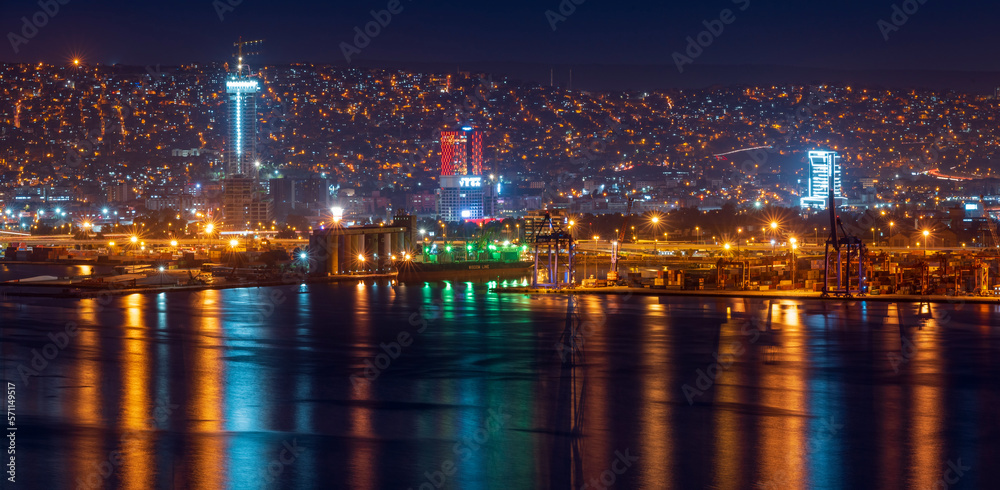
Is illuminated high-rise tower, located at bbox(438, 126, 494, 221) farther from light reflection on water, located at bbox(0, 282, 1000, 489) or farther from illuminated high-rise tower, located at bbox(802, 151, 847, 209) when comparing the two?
light reflection on water, located at bbox(0, 282, 1000, 489)

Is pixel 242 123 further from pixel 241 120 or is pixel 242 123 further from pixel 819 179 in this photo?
pixel 819 179

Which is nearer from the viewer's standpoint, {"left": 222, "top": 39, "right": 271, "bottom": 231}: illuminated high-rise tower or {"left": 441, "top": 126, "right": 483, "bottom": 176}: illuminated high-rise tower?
{"left": 222, "top": 39, "right": 271, "bottom": 231}: illuminated high-rise tower

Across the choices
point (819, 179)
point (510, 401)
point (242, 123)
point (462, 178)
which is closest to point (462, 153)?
point (462, 178)

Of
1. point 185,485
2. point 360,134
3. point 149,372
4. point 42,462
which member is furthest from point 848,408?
point 360,134

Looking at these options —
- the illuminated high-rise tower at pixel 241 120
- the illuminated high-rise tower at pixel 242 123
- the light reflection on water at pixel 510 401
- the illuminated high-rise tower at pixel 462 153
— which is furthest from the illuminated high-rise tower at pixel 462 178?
the light reflection on water at pixel 510 401

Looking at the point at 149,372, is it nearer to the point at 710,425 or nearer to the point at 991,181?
the point at 710,425

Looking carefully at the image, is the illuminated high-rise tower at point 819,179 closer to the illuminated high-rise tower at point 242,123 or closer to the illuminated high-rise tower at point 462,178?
the illuminated high-rise tower at point 462,178

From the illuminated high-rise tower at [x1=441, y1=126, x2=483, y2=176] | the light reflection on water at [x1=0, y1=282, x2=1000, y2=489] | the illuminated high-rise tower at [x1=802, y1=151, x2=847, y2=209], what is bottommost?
the light reflection on water at [x1=0, y1=282, x2=1000, y2=489]

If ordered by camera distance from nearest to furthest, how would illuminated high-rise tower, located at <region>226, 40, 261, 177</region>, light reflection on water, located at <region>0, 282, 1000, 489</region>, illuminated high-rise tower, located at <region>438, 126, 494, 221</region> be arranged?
light reflection on water, located at <region>0, 282, 1000, 489</region> → illuminated high-rise tower, located at <region>438, 126, 494, 221</region> → illuminated high-rise tower, located at <region>226, 40, 261, 177</region>

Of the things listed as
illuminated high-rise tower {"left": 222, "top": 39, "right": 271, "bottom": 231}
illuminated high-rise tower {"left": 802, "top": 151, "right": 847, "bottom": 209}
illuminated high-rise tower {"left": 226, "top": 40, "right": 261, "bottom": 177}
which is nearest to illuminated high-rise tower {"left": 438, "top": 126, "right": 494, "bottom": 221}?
illuminated high-rise tower {"left": 222, "top": 39, "right": 271, "bottom": 231}
